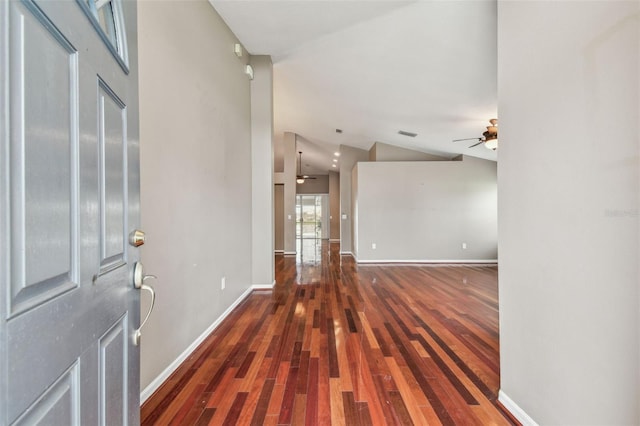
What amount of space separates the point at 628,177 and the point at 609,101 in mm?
286

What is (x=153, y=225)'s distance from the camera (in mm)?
1707

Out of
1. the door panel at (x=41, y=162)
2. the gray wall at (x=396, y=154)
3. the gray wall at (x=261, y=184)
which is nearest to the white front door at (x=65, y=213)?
the door panel at (x=41, y=162)

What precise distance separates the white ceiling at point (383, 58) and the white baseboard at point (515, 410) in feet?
9.23

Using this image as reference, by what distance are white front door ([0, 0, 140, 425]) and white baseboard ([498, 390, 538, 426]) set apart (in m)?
1.76

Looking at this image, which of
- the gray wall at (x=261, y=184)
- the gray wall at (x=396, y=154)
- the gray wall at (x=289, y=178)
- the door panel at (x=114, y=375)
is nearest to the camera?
the door panel at (x=114, y=375)

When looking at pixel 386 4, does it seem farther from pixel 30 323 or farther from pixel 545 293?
pixel 30 323

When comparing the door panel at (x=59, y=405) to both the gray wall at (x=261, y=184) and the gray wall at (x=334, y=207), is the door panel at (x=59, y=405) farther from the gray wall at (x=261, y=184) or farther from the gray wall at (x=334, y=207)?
the gray wall at (x=334, y=207)

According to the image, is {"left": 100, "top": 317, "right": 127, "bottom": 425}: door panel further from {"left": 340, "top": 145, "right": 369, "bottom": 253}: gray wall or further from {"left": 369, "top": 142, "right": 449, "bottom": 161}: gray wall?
{"left": 340, "top": 145, "right": 369, "bottom": 253}: gray wall

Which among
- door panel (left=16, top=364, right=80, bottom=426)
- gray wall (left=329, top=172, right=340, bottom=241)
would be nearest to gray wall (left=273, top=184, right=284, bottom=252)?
gray wall (left=329, top=172, right=340, bottom=241)

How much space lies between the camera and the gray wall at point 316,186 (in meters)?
11.9

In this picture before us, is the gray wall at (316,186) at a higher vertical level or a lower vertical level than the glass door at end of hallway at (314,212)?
higher

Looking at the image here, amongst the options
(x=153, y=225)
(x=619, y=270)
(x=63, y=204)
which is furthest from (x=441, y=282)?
(x=63, y=204)

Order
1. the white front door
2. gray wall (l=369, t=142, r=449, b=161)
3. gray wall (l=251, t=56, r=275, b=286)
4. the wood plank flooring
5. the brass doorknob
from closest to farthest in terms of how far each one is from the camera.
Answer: the white front door → the brass doorknob → the wood plank flooring → gray wall (l=251, t=56, r=275, b=286) → gray wall (l=369, t=142, r=449, b=161)

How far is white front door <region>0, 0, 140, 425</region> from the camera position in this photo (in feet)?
1.39
